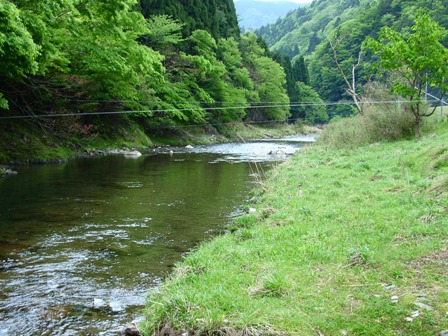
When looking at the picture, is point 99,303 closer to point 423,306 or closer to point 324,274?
point 324,274

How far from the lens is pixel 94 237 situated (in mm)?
7434

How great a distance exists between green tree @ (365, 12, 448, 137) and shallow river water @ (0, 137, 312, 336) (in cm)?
913

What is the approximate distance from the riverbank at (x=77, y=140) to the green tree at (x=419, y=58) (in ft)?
25.4

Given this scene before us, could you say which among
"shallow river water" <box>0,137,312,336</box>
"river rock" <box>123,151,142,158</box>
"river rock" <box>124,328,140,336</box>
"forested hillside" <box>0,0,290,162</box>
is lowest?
"river rock" <box>123,151,142,158</box>

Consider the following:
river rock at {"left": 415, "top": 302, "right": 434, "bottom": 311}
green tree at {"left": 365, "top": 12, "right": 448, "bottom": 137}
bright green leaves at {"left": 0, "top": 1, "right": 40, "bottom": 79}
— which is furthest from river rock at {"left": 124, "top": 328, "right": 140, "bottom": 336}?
green tree at {"left": 365, "top": 12, "right": 448, "bottom": 137}

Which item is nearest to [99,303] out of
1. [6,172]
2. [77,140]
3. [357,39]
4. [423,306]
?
[423,306]

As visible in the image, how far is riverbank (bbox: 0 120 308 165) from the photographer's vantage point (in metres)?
17.6

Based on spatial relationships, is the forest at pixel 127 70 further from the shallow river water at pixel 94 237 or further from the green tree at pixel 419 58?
the shallow river water at pixel 94 237

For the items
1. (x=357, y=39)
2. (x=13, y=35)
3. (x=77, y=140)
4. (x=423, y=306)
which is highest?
(x=357, y=39)

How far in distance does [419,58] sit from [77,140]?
17121mm

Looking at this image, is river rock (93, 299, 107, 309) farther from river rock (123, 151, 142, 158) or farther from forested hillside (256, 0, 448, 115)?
forested hillside (256, 0, 448, 115)

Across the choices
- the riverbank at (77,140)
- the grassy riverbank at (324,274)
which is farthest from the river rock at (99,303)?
the riverbank at (77,140)

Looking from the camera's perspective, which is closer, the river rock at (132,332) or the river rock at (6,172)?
the river rock at (132,332)

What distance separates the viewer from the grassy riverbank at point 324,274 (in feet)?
11.9
